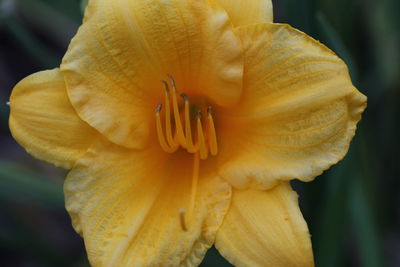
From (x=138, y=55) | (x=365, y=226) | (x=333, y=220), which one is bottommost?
(x=365, y=226)

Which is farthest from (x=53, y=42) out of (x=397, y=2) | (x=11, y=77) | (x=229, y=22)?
(x=229, y=22)

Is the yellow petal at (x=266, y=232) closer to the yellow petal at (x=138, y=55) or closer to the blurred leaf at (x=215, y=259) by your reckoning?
the yellow petal at (x=138, y=55)

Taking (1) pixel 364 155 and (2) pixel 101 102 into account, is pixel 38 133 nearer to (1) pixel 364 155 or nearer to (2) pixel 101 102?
(2) pixel 101 102

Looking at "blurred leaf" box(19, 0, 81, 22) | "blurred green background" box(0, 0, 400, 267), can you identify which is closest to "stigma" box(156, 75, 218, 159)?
"blurred green background" box(0, 0, 400, 267)

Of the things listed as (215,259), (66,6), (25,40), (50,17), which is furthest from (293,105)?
(50,17)

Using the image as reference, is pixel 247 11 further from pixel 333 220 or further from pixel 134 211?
pixel 333 220

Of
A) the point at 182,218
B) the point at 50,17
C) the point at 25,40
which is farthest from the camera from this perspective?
the point at 50,17

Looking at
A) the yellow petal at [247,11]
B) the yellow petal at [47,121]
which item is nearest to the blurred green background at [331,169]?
the yellow petal at [247,11]
